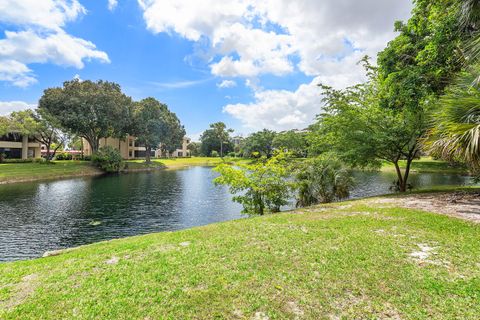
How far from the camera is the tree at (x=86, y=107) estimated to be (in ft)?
132

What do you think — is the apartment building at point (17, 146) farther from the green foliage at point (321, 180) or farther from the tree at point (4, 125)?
the green foliage at point (321, 180)

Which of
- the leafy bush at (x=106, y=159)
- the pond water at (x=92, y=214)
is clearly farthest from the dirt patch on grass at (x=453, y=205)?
the leafy bush at (x=106, y=159)

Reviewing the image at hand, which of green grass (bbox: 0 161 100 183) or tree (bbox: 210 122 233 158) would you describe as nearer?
green grass (bbox: 0 161 100 183)

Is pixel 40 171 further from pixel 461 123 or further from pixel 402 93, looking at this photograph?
pixel 461 123

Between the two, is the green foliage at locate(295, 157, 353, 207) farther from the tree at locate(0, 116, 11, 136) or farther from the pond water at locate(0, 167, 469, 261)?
the tree at locate(0, 116, 11, 136)

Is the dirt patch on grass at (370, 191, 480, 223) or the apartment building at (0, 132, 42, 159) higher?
the apartment building at (0, 132, 42, 159)

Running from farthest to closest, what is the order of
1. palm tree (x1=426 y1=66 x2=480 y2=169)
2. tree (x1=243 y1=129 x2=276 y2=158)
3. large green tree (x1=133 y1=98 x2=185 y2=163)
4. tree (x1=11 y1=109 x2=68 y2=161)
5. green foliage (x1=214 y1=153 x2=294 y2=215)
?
1. tree (x1=243 y1=129 x2=276 y2=158)
2. large green tree (x1=133 y1=98 x2=185 y2=163)
3. tree (x1=11 y1=109 x2=68 y2=161)
4. green foliage (x1=214 y1=153 x2=294 y2=215)
5. palm tree (x1=426 y1=66 x2=480 y2=169)

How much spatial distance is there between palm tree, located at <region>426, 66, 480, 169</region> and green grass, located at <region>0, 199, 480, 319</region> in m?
2.01

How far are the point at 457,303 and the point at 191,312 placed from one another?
3.79m

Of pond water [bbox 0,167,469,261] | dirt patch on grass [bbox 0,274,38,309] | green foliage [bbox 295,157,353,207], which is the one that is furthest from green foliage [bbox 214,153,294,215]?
dirt patch on grass [bbox 0,274,38,309]

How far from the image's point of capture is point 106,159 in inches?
1671

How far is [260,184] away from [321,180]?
14.9 feet

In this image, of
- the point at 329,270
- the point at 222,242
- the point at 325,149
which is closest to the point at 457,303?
the point at 329,270

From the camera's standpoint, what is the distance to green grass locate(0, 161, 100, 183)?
31203 millimetres
